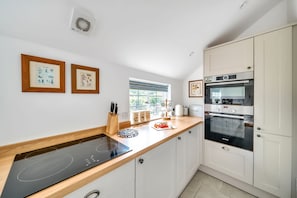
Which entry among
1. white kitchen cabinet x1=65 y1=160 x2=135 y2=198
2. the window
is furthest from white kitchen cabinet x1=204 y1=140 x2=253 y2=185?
white kitchen cabinet x1=65 y1=160 x2=135 y2=198

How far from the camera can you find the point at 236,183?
1550mm

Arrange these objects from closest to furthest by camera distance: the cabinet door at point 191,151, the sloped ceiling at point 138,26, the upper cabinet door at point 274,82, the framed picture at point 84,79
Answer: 1. the sloped ceiling at point 138,26
2. the framed picture at point 84,79
3. the upper cabinet door at point 274,82
4. the cabinet door at point 191,151

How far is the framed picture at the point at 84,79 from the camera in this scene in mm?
1042

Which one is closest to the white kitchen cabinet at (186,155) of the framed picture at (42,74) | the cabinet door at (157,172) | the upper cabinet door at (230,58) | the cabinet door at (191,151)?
the cabinet door at (191,151)

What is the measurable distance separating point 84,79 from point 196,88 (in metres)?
1.97

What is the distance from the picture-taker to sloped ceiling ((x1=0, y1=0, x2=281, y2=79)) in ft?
2.48

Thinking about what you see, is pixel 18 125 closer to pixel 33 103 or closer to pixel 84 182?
pixel 33 103

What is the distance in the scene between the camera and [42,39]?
86 cm

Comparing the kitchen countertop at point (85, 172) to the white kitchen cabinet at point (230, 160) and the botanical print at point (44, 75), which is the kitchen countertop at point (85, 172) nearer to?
the botanical print at point (44, 75)

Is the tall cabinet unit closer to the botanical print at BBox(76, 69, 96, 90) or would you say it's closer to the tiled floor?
the tiled floor

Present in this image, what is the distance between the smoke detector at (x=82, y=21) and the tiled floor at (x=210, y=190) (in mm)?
2045

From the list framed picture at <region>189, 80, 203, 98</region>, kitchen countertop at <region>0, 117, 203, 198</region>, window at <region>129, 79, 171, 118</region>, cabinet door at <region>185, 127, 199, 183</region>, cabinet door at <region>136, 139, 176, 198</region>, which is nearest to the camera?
kitchen countertop at <region>0, 117, 203, 198</region>

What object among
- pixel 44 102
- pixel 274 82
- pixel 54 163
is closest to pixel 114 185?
pixel 54 163

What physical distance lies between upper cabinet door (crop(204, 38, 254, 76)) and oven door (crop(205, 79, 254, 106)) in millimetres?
167
